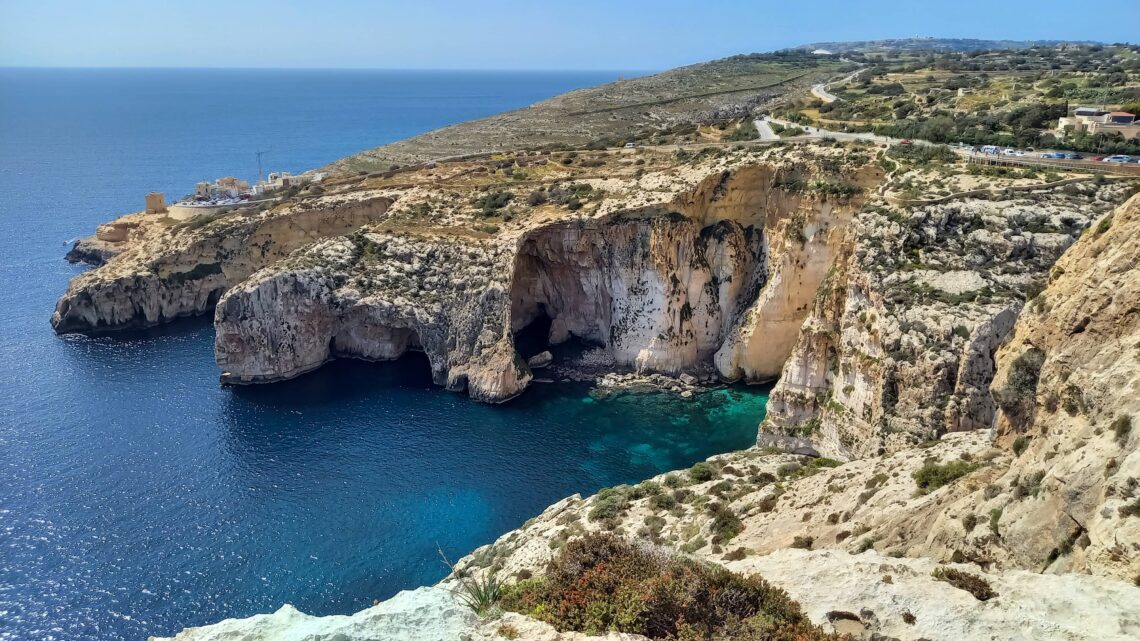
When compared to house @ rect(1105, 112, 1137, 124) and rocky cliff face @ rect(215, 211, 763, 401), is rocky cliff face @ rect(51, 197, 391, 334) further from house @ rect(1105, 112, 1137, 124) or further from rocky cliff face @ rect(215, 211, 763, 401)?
house @ rect(1105, 112, 1137, 124)

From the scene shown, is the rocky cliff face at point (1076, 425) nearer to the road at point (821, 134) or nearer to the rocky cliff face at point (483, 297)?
the road at point (821, 134)

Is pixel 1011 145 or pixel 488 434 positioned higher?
pixel 1011 145

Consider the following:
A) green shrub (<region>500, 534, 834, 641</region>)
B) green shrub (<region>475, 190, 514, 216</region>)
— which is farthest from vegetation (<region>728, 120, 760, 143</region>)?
green shrub (<region>500, 534, 834, 641</region>)

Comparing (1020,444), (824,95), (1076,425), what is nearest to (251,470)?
(1020,444)

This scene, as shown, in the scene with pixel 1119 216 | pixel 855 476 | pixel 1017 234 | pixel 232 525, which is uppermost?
pixel 1119 216

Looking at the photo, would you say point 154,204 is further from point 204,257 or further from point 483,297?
point 483,297

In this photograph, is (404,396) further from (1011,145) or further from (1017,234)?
(1011,145)

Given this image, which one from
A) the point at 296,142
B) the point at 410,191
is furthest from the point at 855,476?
the point at 296,142
